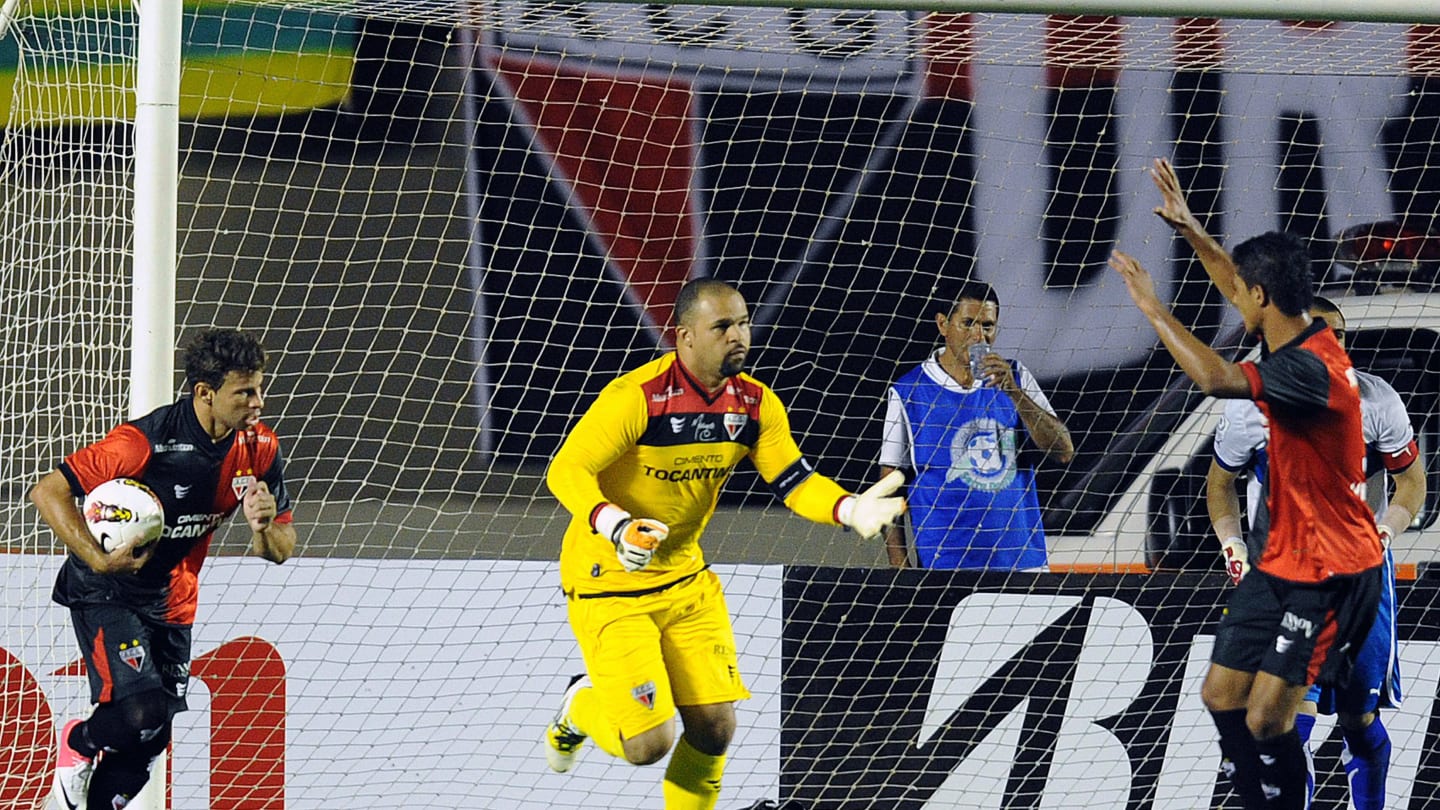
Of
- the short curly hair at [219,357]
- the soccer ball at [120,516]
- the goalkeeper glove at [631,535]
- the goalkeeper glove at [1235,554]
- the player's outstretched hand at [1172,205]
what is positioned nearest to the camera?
the player's outstretched hand at [1172,205]

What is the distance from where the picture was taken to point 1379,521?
6.56 m

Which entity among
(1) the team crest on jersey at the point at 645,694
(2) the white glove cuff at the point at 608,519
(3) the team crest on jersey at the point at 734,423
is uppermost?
(3) the team crest on jersey at the point at 734,423

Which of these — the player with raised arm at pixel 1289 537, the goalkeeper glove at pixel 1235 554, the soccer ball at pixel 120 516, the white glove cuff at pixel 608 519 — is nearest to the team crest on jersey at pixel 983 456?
the goalkeeper glove at pixel 1235 554

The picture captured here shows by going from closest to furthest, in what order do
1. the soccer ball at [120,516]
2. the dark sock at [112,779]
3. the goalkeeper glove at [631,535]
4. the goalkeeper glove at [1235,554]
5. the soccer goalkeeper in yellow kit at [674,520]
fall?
the goalkeeper glove at [631,535], the soccer ball at [120,516], the soccer goalkeeper in yellow kit at [674,520], the dark sock at [112,779], the goalkeeper glove at [1235,554]

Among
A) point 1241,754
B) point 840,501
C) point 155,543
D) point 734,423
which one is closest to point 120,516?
point 155,543

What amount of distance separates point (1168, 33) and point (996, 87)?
0.90m

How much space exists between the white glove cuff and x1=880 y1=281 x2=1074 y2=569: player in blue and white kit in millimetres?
1835

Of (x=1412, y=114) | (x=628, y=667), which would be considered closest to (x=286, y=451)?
(x=628, y=667)

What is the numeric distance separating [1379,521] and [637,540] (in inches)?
118

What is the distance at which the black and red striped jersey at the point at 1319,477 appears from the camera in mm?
5234

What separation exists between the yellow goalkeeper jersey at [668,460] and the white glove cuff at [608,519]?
0.20 m

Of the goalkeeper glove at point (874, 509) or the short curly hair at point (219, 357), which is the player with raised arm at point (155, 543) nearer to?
the short curly hair at point (219, 357)

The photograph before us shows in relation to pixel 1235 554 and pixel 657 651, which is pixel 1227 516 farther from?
pixel 657 651

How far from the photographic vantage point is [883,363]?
7.97 m
